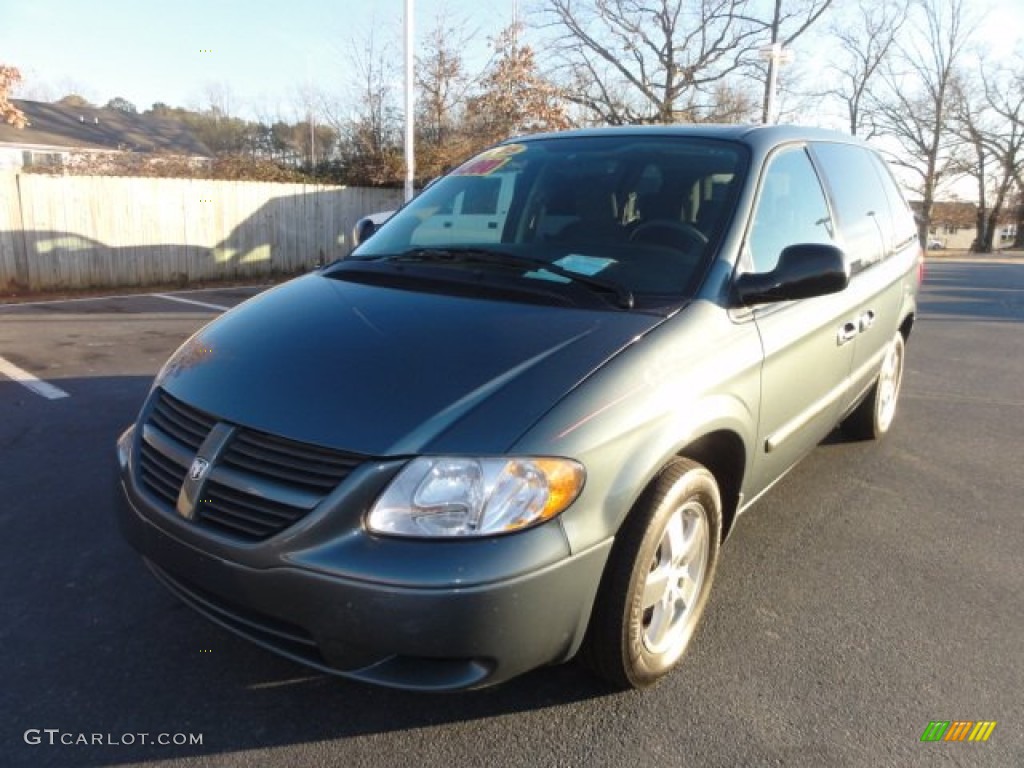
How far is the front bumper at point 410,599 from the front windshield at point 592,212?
1092mm

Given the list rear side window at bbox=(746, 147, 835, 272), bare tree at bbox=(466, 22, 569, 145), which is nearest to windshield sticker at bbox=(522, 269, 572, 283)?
rear side window at bbox=(746, 147, 835, 272)

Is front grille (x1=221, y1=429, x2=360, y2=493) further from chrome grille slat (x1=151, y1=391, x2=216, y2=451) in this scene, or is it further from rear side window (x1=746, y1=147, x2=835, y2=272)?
rear side window (x1=746, y1=147, x2=835, y2=272)

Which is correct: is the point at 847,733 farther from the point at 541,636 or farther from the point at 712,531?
the point at 541,636

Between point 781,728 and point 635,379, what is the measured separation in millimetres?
1157

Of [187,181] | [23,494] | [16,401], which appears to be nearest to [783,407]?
[23,494]

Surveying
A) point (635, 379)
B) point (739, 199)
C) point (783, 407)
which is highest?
point (739, 199)

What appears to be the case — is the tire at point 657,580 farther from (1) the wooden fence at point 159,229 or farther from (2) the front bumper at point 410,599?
(1) the wooden fence at point 159,229

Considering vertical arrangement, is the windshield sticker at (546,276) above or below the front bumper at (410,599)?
above

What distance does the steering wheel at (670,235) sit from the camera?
2.80 meters

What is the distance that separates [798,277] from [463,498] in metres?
1.48

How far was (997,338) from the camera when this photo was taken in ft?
30.7

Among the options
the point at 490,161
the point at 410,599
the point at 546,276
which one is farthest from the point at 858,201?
the point at 410,599

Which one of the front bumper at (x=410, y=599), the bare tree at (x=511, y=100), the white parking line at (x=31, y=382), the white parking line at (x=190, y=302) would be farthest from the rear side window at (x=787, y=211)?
the bare tree at (x=511, y=100)

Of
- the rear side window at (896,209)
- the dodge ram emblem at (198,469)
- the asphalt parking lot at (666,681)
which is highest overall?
the rear side window at (896,209)
